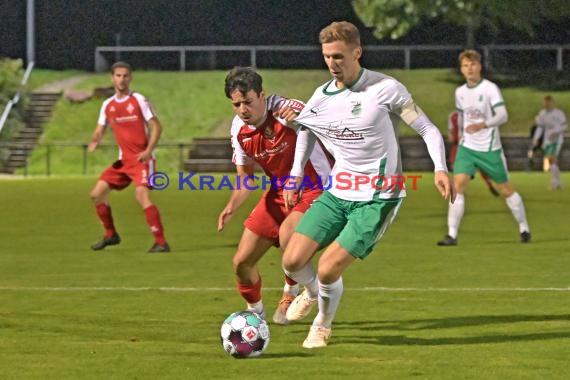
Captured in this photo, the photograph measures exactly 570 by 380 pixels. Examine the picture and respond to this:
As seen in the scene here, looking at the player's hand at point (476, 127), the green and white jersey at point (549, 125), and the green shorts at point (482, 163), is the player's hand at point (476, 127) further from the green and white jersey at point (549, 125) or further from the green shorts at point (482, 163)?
the green and white jersey at point (549, 125)

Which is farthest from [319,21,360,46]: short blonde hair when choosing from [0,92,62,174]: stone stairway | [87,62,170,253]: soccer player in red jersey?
[0,92,62,174]: stone stairway

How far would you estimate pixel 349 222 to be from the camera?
9.40m

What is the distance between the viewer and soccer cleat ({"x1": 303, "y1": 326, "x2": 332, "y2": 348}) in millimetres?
9359

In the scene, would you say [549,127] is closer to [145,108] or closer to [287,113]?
[145,108]

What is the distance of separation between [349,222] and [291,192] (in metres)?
0.50

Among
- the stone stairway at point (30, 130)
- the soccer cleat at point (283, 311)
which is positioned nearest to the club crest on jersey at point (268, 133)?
the soccer cleat at point (283, 311)

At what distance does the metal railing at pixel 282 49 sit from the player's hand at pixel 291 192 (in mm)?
42983

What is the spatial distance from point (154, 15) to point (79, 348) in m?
48.1

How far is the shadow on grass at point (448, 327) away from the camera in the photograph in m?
9.66

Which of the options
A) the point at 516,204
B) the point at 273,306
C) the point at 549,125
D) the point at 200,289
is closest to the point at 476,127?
the point at 516,204

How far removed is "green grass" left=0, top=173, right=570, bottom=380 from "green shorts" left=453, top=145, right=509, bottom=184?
849 mm

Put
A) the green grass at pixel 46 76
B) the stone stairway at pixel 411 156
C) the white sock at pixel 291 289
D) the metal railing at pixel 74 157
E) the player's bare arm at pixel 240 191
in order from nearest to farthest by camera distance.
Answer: the player's bare arm at pixel 240 191 → the white sock at pixel 291 289 → the stone stairway at pixel 411 156 → the metal railing at pixel 74 157 → the green grass at pixel 46 76

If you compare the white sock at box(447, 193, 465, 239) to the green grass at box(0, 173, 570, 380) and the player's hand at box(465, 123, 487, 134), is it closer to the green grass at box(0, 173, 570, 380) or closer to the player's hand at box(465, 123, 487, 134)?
the green grass at box(0, 173, 570, 380)

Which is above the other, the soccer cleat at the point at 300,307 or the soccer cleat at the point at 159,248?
the soccer cleat at the point at 300,307
